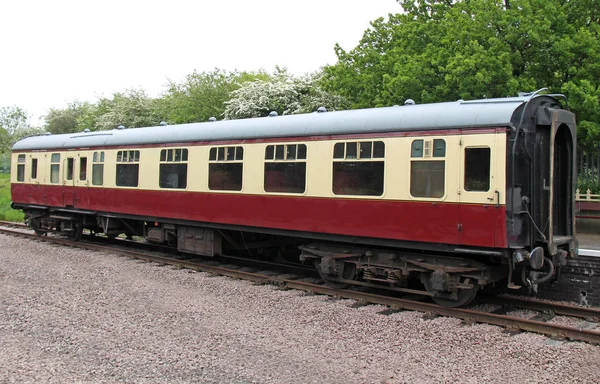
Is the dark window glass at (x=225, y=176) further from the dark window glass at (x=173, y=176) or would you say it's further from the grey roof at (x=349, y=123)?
the dark window glass at (x=173, y=176)

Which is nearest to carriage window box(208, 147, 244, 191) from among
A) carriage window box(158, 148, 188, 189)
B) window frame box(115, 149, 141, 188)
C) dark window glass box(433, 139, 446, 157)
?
carriage window box(158, 148, 188, 189)

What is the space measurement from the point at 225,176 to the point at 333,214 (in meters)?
2.95

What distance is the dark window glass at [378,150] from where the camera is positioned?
29.2ft

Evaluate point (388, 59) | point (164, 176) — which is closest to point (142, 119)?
point (388, 59)

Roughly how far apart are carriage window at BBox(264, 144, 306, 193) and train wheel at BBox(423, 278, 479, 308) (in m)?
2.90

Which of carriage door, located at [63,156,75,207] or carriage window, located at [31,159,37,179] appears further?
carriage window, located at [31,159,37,179]

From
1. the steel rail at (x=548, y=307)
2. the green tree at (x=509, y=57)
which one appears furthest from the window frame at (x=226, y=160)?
the green tree at (x=509, y=57)

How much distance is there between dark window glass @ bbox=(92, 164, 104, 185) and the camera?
14875mm

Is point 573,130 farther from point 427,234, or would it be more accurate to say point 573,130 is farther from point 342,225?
point 342,225

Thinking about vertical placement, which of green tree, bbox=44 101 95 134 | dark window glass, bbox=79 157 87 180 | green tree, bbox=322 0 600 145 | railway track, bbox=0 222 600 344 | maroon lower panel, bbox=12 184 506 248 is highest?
green tree, bbox=44 101 95 134

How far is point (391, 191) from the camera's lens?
8.76 metres

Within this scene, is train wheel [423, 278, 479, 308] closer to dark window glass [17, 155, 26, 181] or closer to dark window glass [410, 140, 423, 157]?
dark window glass [410, 140, 423, 157]

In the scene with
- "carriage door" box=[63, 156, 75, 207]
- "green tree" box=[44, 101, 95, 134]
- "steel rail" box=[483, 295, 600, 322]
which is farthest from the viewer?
"green tree" box=[44, 101, 95, 134]

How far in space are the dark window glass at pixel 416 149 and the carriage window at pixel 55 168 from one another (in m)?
11.7
